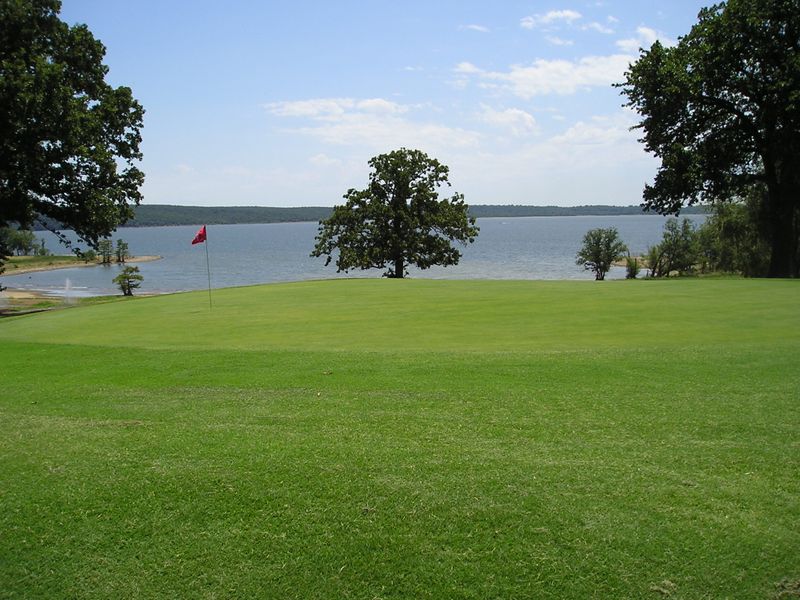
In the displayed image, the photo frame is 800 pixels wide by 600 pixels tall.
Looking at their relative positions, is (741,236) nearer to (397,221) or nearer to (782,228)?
(782,228)

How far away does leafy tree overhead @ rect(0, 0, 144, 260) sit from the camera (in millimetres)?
25734

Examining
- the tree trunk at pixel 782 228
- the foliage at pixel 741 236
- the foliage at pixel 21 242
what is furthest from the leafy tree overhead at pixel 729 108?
the foliage at pixel 21 242

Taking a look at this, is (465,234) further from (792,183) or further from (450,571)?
(450,571)

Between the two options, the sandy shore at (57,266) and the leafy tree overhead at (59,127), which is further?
the sandy shore at (57,266)

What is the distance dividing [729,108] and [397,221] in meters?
26.4

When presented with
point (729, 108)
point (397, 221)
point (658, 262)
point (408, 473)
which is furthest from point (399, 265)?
point (408, 473)

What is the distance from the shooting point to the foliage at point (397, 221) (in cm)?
5203

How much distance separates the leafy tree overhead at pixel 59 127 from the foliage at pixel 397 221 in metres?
21.0

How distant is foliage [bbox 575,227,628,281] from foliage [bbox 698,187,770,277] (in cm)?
2067

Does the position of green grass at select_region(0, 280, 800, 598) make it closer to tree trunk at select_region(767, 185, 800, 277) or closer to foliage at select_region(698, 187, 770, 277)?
tree trunk at select_region(767, 185, 800, 277)

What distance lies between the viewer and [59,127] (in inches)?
A: 1039

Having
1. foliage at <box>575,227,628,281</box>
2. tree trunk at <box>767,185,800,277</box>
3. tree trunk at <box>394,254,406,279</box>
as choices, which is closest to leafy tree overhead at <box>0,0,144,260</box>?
tree trunk at <box>394,254,406,279</box>

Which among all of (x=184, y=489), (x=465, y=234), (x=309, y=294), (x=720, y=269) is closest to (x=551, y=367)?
(x=184, y=489)

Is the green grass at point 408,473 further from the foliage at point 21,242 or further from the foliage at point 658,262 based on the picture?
the foliage at point 21,242
